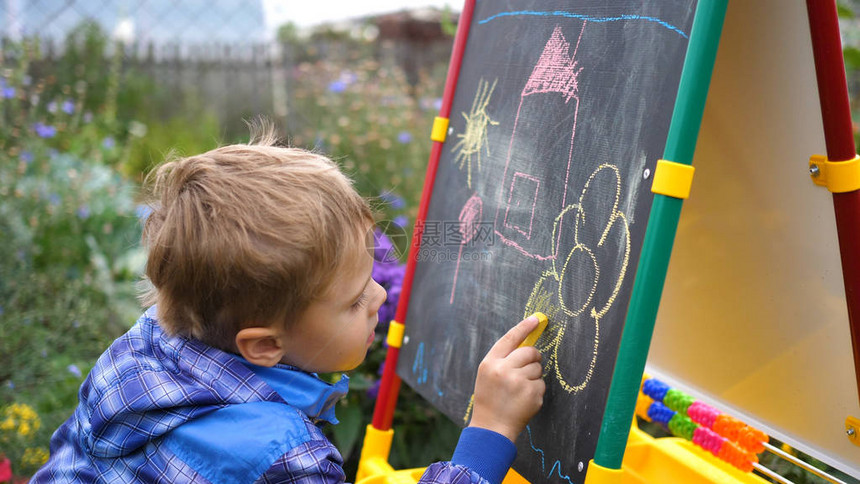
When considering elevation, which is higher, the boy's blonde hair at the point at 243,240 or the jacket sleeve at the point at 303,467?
the boy's blonde hair at the point at 243,240

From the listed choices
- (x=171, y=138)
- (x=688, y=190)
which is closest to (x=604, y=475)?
(x=688, y=190)

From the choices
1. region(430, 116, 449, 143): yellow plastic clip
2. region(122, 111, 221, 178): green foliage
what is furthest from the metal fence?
region(430, 116, 449, 143): yellow plastic clip

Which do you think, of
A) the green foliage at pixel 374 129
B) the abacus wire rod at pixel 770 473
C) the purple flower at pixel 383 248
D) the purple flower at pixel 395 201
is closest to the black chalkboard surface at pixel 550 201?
the purple flower at pixel 383 248

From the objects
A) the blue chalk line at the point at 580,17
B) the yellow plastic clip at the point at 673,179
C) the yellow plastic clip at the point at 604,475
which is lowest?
the yellow plastic clip at the point at 604,475

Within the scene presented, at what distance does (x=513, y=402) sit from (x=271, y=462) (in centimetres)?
43

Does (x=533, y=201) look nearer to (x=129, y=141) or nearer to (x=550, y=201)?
(x=550, y=201)

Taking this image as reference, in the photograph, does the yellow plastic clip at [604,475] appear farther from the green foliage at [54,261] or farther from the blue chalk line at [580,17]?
the green foliage at [54,261]

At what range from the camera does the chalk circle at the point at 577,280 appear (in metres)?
1.29

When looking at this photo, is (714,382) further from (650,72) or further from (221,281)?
(221,281)

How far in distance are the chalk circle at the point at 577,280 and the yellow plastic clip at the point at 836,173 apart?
460mm

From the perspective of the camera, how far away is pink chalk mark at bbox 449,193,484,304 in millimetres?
1704

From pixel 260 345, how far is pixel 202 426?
157 millimetres

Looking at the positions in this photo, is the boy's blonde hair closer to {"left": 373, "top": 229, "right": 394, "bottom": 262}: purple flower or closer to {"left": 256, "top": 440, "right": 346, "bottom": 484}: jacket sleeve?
{"left": 256, "top": 440, "right": 346, "bottom": 484}: jacket sleeve

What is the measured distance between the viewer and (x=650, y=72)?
124 centimetres
